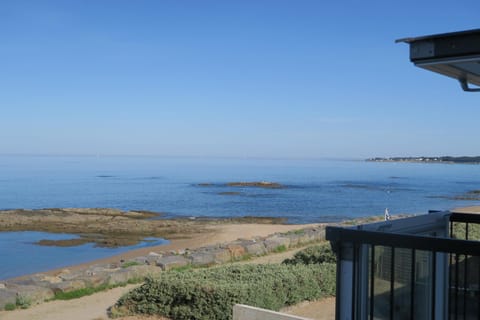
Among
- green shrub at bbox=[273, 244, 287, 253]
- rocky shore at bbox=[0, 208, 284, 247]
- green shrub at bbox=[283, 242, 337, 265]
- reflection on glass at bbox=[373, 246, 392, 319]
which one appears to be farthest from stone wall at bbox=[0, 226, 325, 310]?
rocky shore at bbox=[0, 208, 284, 247]

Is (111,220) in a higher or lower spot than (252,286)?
lower

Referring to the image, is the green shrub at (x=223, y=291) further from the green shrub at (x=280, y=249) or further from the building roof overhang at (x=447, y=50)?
the green shrub at (x=280, y=249)

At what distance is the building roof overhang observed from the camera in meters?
2.96

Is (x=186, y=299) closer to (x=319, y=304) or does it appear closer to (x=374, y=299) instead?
(x=319, y=304)

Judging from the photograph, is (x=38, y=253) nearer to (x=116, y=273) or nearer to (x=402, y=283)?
(x=116, y=273)

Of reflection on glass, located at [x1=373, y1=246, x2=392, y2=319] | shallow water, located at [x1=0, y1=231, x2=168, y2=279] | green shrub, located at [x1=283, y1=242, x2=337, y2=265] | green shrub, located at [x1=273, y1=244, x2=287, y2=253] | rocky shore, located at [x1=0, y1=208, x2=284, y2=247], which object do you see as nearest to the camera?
reflection on glass, located at [x1=373, y1=246, x2=392, y2=319]

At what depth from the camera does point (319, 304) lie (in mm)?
8531

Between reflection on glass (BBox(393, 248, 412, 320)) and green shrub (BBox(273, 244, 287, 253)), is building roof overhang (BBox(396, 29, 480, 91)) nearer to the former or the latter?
reflection on glass (BBox(393, 248, 412, 320))

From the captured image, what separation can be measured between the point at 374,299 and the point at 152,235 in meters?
26.4

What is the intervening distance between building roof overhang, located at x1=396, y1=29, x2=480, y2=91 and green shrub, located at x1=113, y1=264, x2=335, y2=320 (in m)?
5.05

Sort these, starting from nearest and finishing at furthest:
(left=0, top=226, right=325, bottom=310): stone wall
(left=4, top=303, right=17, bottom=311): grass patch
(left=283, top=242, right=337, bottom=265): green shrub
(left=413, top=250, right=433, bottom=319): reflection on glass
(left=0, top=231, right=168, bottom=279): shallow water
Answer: (left=413, top=250, right=433, bottom=319): reflection on glass, (left=4, top=303, right=17, bottom=311): grass patch, (left=0, top=226, right=325, bottom=310): stone wall, (left=283, top=242, right=337, bottom=265): green shrub, (left=0, top=231, right=168, bottom=279): shallow water

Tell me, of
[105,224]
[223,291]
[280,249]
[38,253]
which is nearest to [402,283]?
[223,291]

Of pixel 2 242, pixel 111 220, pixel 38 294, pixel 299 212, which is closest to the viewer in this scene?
pixel 38 294

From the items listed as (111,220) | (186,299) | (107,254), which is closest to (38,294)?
(186,299)
